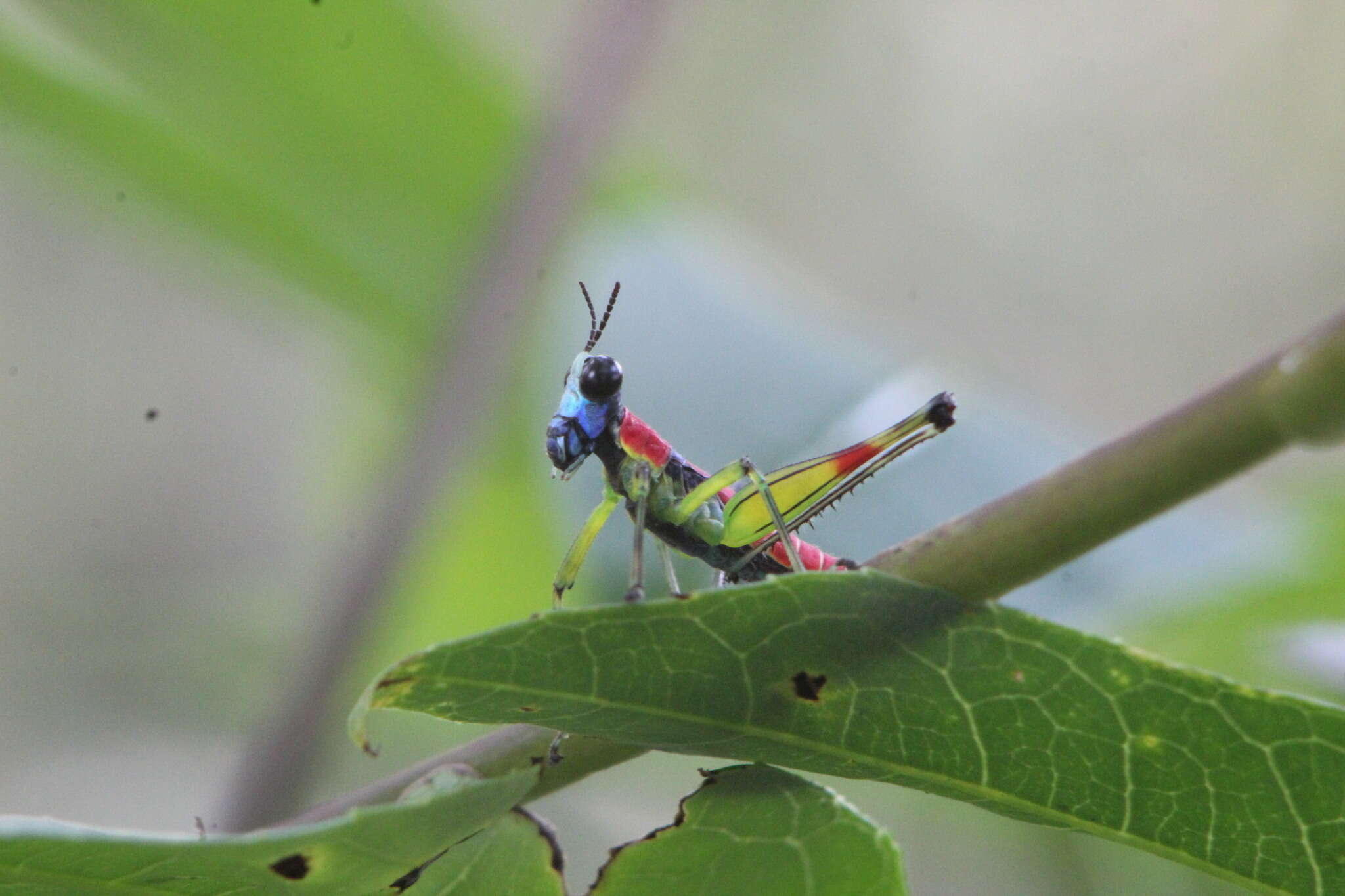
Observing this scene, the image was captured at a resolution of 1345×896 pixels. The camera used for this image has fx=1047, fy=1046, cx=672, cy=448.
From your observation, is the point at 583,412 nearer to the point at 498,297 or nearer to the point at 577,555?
the point at 577,555

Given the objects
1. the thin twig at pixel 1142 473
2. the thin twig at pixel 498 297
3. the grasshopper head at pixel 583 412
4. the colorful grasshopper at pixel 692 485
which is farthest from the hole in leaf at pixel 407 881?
the thin twig at pixel 498 297

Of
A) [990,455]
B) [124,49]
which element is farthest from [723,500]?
[124,49]

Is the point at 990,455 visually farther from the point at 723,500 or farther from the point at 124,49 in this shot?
the point at 124,49

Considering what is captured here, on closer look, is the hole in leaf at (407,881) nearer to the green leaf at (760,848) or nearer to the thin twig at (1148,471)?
the green leaf at (760,848)

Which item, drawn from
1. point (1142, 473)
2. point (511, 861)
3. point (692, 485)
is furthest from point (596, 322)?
point (1142, 473)

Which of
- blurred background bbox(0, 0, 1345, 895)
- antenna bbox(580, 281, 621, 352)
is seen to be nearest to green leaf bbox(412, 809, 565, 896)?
blurred background bbox(0, 0, 1345, 895)

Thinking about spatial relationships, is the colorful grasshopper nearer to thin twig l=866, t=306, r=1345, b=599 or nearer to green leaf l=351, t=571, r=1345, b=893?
green leaf l=351, t=571, r=1345, b=893

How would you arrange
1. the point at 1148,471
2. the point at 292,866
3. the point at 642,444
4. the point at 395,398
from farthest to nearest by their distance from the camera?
the point at 395,398, the point at 642,444, the point at 292,866, the point at 1148,471
